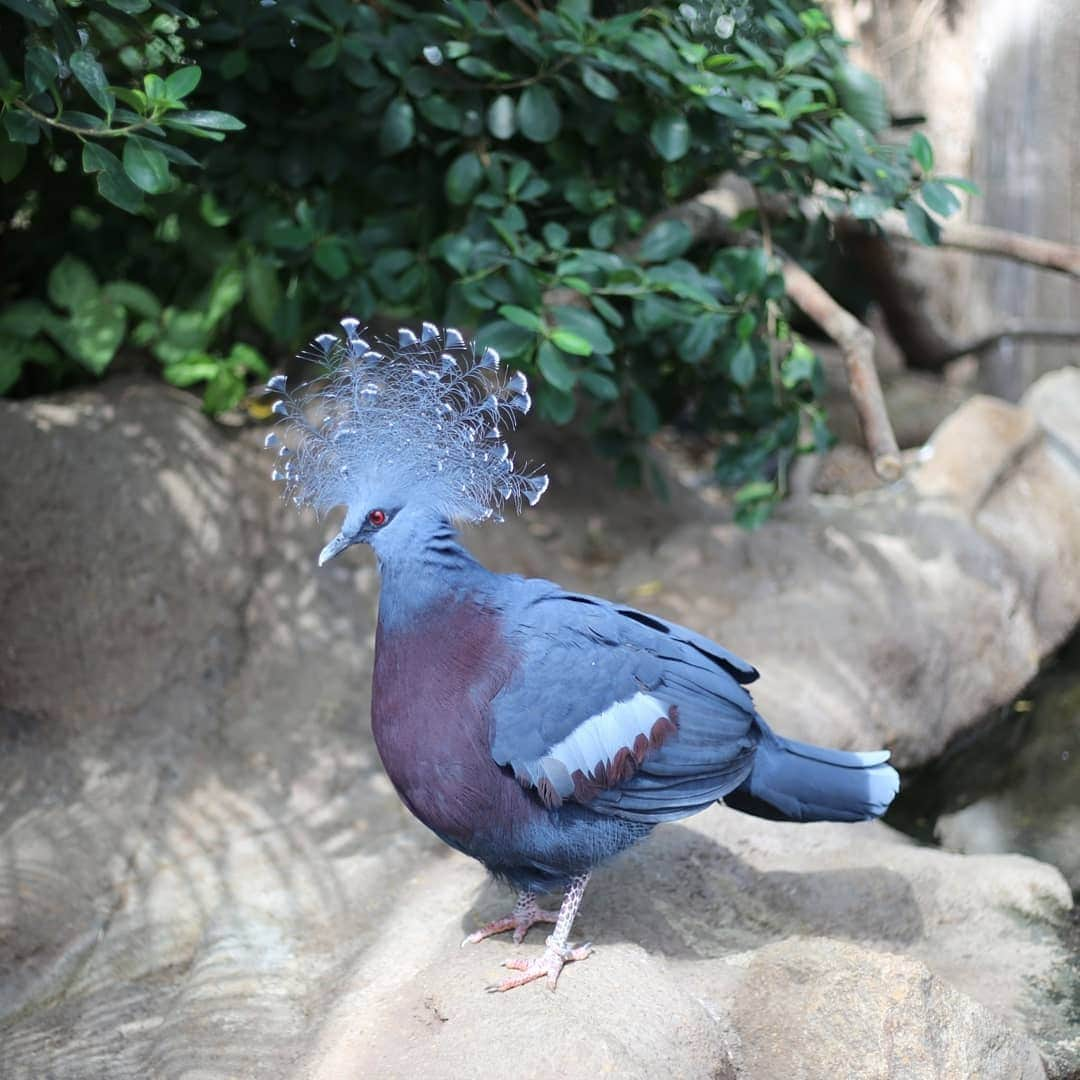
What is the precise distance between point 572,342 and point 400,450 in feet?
3.09

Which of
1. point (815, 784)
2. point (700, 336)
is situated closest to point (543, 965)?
point (815, 784)

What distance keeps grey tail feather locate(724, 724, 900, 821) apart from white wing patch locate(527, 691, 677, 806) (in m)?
0.37

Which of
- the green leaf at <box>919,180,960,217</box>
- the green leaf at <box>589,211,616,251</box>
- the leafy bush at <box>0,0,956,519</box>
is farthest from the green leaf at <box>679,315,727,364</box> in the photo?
the green leaf at <box>919,180,960,217</box>

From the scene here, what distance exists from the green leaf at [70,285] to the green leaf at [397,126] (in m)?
1.20

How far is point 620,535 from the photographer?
482 cm

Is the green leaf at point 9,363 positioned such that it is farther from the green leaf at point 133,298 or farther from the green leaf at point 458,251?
the green leaf at point 458,251

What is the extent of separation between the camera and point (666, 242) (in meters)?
3.65

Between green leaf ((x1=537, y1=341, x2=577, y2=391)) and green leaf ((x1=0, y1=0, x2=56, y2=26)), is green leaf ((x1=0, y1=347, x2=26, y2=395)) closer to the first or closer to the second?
green leaf ((x1=0, y1=0, x2=56, y2=26))

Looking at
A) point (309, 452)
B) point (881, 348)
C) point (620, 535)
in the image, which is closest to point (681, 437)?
point (881, 348)

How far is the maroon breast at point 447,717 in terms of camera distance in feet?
7.92

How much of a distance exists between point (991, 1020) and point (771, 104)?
8.00 feet

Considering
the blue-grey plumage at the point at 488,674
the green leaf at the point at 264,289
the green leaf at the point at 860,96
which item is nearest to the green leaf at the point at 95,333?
the green leaf at the point at 264,289

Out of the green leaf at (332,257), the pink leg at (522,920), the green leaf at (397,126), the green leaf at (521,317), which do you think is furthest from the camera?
the green leaf at (332,257)

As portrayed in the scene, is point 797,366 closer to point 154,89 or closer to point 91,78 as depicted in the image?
point 154,89
